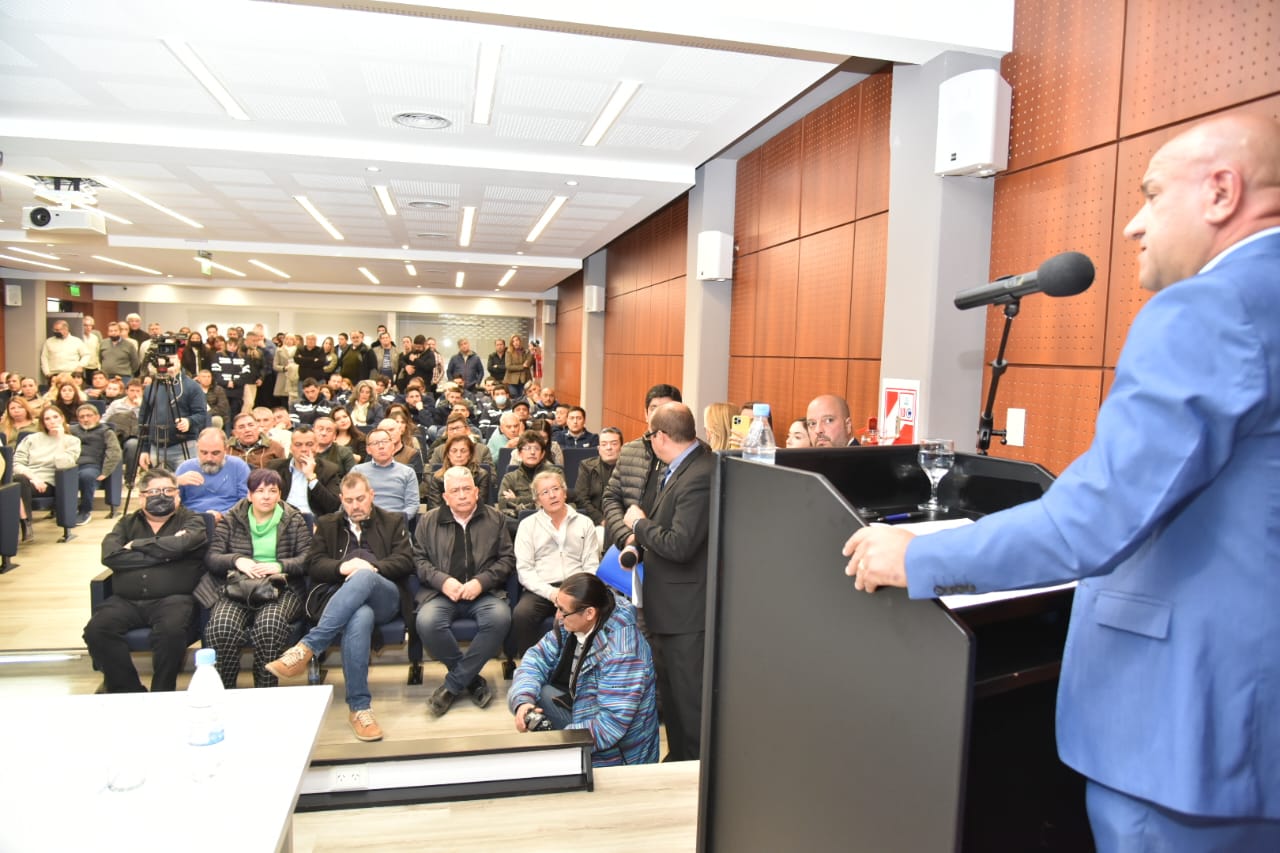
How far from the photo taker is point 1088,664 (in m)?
1.00

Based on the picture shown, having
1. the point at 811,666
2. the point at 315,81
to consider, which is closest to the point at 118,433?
the point at 315,81

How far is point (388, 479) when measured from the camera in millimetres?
5180

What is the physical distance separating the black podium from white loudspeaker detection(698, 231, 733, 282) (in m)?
4.99

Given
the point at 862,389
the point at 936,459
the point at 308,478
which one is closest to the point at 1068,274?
the point at 936,459

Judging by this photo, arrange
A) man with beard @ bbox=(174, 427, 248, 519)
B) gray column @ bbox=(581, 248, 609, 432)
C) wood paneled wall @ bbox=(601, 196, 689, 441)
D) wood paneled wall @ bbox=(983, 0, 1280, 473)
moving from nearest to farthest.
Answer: wood paneled wall @ bbox=(983, 0, 1280, 473), man with beard @ bbox=(174, 427, 248, 519), wood paneled wall @ bbox=(601, 196, 689, 441), gray column @ bbox=(581, 248, 609, 432)

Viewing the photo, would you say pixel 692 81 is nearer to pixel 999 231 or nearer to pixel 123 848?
pixel 999 231

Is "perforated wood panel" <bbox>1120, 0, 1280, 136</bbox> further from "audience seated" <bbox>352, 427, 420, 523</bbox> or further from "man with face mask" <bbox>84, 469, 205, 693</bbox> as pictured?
"man with face mask" <bbox>84, 469, 205, 693</bbox>

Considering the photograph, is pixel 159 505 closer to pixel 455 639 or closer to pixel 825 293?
pixel 455 639

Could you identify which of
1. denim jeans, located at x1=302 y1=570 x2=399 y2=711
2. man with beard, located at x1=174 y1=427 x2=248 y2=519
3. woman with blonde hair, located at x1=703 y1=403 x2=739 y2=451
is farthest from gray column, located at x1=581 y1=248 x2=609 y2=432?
denim jeans, located at x1=302 y1=570 x2=399 y2=711

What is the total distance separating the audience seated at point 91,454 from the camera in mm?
7008

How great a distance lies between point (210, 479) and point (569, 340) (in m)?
10.4

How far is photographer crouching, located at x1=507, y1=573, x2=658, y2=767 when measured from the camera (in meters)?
2.93

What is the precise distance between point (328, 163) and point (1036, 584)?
6.15 meters

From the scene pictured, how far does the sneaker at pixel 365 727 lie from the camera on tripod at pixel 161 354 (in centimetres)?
565
